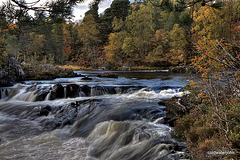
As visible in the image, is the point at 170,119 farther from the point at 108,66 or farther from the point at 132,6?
the point at 132,6

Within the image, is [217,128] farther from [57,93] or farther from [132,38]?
[132,38]

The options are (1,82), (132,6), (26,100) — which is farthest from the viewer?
(132,6)

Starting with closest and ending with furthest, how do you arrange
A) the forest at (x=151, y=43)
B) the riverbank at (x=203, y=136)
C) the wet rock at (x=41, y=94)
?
1. the riverbank at (x=203, y=136)
2. the forest at (x=151, y=43)
3. the wet rock at (x=41, y=94)

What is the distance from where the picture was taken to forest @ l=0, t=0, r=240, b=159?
4.70 meters

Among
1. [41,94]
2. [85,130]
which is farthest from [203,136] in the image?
[41,94]

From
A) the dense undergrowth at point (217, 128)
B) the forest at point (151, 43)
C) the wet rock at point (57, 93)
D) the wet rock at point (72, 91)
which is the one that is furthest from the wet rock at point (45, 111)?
the dense undergrowth at point (217, 128)

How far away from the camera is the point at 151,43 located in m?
39.2

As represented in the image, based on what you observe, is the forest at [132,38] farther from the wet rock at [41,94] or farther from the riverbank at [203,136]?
the riverbank at [203,136]

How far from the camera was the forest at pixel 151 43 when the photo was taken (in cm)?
470

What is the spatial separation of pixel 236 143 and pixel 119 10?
47.6 metres

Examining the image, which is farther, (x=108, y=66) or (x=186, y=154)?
(x=108, y=66)

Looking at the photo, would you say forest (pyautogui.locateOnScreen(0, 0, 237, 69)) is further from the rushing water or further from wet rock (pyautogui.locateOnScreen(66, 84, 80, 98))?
the rushing water

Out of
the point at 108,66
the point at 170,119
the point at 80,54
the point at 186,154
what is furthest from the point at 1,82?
the point at 80,54

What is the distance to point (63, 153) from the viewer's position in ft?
17.6
